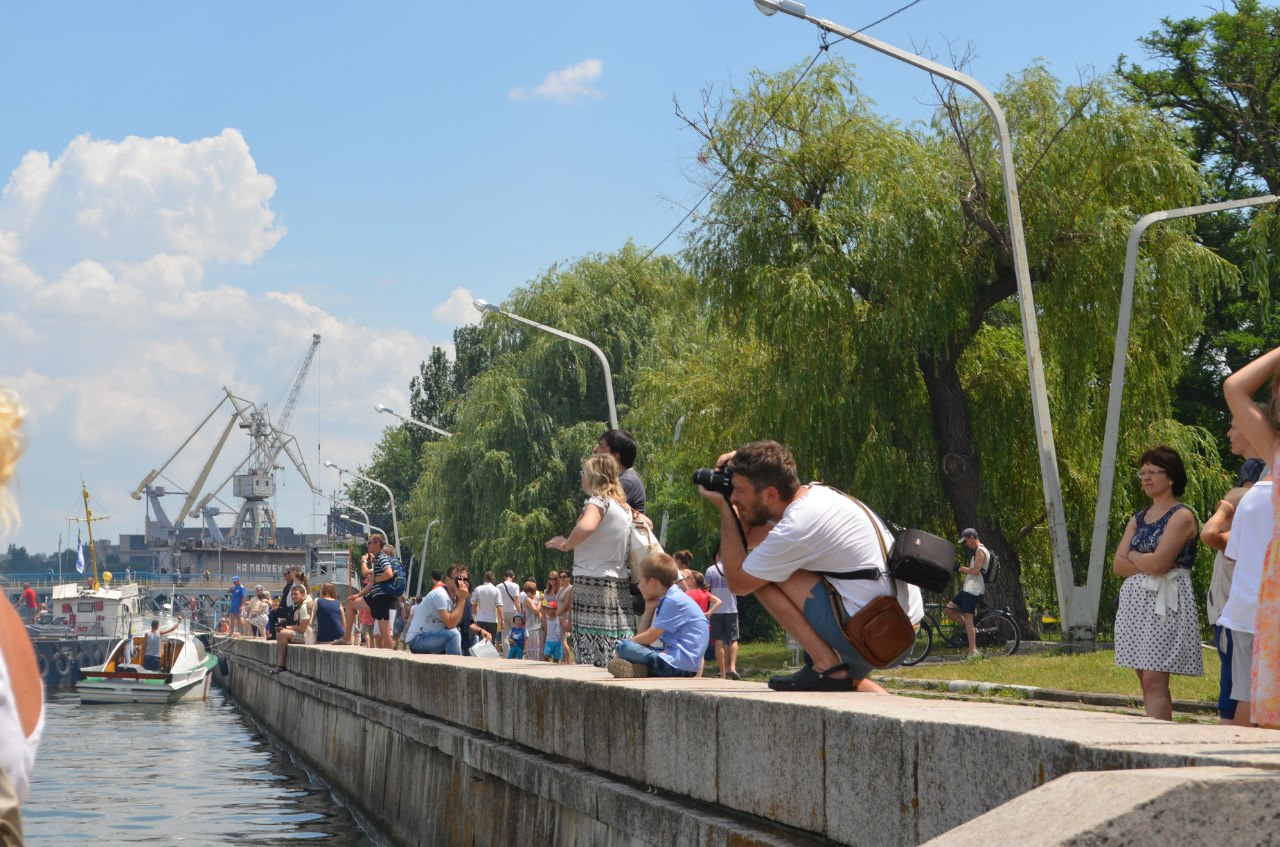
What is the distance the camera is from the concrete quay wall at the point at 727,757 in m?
4.04

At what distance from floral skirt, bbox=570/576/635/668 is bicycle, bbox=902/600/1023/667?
12917 millimetres

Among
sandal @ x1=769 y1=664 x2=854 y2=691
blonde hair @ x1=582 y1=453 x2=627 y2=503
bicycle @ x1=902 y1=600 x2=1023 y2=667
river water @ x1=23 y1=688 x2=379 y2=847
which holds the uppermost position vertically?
blonde hair @ x1=582 y1=453 x2=627 y2=503

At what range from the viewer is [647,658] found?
8844 mm

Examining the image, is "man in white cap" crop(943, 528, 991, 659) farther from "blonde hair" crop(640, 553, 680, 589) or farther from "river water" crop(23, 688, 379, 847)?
"blonde hair" crop(640, 553, 680, 589)

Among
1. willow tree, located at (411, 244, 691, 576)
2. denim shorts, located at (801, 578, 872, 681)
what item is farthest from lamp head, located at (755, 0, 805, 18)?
willow tree, located at (411, 244, 691, 576)

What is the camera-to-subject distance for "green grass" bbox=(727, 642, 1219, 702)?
632 inches

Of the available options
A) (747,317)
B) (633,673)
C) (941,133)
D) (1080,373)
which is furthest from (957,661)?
(633,673)

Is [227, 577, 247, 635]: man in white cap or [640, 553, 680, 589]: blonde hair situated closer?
[640, 553, 680, 589]: blonde hair

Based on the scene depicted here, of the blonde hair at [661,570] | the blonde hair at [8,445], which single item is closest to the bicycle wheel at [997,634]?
the blonde hair at [661,570]

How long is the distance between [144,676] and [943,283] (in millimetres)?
30686

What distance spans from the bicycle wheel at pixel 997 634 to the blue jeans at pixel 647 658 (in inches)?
609

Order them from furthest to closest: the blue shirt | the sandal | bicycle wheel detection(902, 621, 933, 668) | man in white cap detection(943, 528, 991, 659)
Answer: bicycle wheel detection(902, 621, 933, 668) < man in white cap detection(943, 528, 991, 659) < the blue shirt < the sandal

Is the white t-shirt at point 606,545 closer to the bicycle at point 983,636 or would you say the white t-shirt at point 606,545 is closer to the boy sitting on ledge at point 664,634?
the boy sitting on ledge at point 664,634

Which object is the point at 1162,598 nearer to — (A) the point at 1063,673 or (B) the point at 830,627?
(B) the point at 830,627
